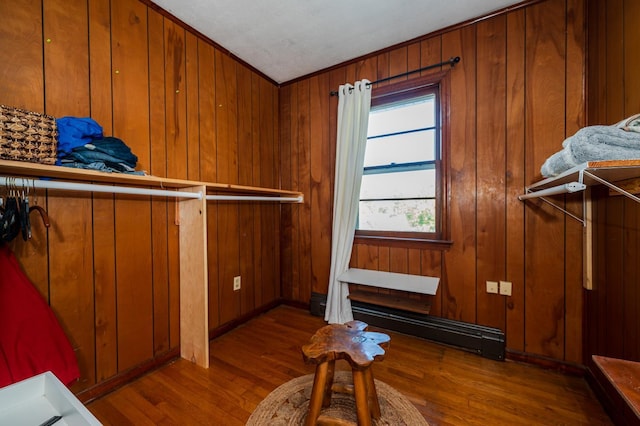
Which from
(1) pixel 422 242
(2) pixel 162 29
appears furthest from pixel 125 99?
(1) pixel 422 242

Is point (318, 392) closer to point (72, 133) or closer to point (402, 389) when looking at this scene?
point (402, 389)

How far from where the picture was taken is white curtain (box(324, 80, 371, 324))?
7.49 feet

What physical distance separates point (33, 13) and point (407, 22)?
2.20m

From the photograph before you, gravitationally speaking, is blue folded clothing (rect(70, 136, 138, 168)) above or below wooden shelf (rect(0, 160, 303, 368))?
above

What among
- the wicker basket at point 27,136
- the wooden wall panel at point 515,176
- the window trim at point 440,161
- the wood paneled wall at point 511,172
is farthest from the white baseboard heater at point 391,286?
the wicker basket at point 27,136

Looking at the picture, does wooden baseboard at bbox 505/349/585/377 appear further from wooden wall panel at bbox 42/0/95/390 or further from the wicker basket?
the wicker basket

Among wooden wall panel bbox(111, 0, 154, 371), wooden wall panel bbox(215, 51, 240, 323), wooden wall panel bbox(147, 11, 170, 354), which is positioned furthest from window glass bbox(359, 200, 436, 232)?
wooden wall panel bbox(111, 0, 154, 371)

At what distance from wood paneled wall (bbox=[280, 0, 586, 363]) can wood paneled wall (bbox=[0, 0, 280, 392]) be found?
146cm

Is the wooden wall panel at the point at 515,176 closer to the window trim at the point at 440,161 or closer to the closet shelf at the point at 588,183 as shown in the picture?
the closet shelf at the point at 588,183

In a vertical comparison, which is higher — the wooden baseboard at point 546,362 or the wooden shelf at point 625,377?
the wooden shelf at point 625,377

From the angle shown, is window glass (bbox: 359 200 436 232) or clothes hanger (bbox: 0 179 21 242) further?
window glass (bbox: 359 200 436 232)

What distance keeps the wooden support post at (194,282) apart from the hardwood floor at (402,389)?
0.13 m

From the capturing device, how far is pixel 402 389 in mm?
1547

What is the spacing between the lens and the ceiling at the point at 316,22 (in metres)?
1.78
